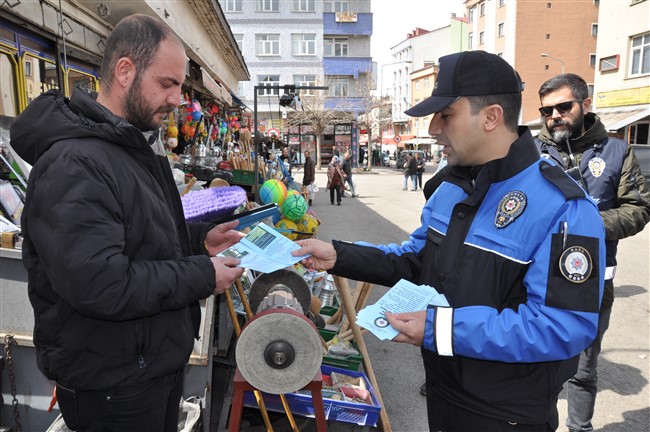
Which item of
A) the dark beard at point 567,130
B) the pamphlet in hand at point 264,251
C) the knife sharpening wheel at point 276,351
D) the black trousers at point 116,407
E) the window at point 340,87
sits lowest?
the knife sharpening wheel at point 276,351

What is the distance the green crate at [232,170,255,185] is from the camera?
293 inches

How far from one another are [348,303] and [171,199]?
200 centimetres

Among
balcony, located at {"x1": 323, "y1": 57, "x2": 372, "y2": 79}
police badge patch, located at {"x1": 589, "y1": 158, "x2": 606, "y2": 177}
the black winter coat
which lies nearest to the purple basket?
the black winter coat

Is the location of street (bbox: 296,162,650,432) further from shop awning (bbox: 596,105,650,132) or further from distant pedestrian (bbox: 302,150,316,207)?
shop awning (bbox: 596,105,650,132)

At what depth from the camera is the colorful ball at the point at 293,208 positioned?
19.6 ft

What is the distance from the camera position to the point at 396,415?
151 inches

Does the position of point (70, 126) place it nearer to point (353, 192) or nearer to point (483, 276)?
point (483, 276)

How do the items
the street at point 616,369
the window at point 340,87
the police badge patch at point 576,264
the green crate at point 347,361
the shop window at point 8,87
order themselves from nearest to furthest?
the police badge patch at point 576,264 < the street at point 616,369 < the green crate at point 347,361 < the shop window at point 8,87 < the window at point 340,87

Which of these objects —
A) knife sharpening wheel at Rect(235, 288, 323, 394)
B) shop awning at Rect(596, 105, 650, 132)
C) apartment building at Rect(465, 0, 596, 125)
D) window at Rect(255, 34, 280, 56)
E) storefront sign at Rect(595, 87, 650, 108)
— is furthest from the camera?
window at Rect(255, 34, 280, 56)

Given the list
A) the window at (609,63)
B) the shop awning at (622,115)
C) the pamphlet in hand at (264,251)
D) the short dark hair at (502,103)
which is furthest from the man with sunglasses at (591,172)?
the window at (609,63)

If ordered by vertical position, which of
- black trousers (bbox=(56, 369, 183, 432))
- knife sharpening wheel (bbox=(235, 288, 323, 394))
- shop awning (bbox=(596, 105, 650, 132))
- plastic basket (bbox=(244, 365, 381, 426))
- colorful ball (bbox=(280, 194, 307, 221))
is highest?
shop awning (bbox=(596, 105, 650, 132))

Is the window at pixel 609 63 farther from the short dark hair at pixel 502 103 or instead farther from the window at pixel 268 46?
the short dark hair at pixel 502 103

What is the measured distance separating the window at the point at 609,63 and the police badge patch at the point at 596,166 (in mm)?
24961

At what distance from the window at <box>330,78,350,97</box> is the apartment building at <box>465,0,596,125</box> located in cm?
1464
